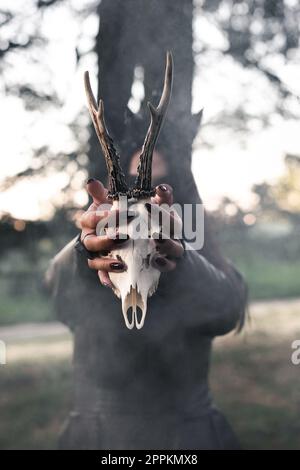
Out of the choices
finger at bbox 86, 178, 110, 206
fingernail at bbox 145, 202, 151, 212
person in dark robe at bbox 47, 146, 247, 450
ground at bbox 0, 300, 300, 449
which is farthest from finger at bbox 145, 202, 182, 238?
ground at bbox 0, 300, 300, 449

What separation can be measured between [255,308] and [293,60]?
61.3 inches

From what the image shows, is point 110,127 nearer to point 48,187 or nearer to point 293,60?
point 48,187

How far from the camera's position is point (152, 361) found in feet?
5.64

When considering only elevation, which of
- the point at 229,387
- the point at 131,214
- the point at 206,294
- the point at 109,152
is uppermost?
the point at 109,152

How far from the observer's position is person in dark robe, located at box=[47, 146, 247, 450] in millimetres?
1660

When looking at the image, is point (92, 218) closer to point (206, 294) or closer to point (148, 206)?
point (148, 206)

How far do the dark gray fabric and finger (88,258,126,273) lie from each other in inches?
18.6

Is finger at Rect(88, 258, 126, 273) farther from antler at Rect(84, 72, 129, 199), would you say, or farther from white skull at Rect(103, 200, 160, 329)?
antler at Rect(84, 72, 129, 199)

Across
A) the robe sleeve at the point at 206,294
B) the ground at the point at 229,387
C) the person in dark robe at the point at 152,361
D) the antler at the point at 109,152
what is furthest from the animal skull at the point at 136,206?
the ground at the point at 229,387

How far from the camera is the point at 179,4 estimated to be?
6.49ft

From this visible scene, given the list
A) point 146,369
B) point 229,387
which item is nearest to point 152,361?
point 146,369

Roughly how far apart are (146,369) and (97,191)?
0.79 metres

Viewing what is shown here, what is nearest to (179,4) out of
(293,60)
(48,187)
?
(293,60)

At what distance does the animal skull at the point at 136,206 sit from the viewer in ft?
3.45
